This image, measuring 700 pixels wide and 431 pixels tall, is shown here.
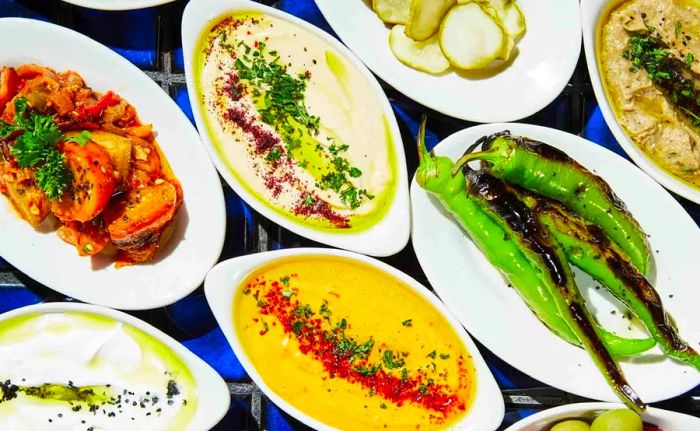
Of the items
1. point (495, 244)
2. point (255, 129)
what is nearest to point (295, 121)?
point (255, 129)

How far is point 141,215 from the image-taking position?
2611 millimetres

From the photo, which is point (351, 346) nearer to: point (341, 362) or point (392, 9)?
point (341, 362)

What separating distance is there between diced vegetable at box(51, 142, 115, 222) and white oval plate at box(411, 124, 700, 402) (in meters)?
1.12

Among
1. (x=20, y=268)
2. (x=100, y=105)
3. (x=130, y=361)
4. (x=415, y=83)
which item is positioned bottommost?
(x=130, y=361)

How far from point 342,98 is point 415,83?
0.29 meters

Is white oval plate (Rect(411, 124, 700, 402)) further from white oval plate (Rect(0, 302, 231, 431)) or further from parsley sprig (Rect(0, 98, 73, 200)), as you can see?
parsley sprig (Rect(0, 98, 73, 200))

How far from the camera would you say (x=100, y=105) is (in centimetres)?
270

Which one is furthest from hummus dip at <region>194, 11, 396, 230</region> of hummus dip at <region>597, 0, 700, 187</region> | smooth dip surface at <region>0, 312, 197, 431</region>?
hummus dip at <region>597, 0, 700, 187</region>

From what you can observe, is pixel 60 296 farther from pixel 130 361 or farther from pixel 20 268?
pixel 130 361

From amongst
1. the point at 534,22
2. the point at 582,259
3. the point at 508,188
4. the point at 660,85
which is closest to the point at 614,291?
the point at 582,259

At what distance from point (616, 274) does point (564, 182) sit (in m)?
0.38

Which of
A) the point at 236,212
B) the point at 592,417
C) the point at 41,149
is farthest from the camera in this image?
the point at 236,212

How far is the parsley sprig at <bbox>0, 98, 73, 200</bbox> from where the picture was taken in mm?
2459

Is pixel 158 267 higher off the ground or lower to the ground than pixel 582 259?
lower
